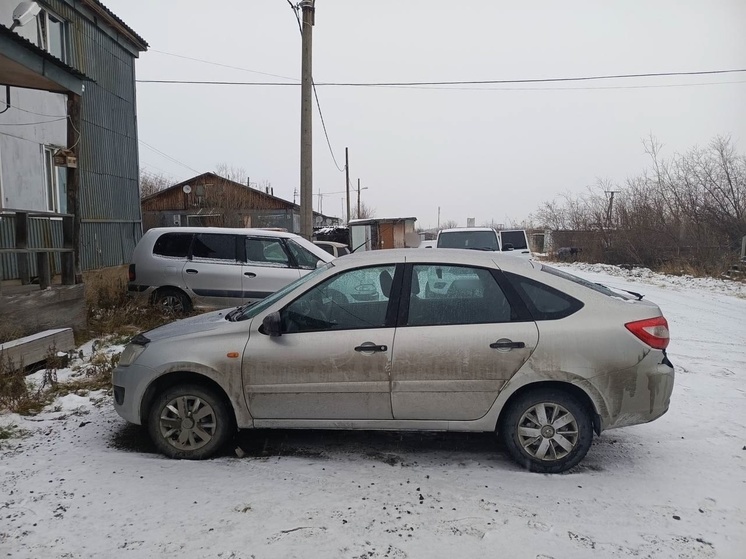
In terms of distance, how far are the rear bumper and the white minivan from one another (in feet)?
20.3

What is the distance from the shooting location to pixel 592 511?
3207 millimetres

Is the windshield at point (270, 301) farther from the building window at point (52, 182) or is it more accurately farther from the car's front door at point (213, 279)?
the building window at point (52, 182)

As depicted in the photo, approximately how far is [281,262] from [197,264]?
4.68 feet

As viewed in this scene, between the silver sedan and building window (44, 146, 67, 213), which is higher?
building window (44, 146, 67, 213)

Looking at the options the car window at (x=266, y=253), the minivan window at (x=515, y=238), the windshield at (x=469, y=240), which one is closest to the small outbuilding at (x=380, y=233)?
the minivan window at (x=515, y=238)

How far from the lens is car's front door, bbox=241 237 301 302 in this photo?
29.5 ft

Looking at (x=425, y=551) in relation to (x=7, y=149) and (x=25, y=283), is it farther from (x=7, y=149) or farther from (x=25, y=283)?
(x=7, y=149)

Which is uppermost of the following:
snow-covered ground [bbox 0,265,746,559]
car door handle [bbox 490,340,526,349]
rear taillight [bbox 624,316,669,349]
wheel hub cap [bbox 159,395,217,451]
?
rear taillight [bbox 624,316,669,349]

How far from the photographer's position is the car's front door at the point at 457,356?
3.67 metres

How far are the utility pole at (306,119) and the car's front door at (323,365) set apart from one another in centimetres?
793

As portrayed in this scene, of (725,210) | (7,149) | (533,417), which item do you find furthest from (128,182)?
(725,210)

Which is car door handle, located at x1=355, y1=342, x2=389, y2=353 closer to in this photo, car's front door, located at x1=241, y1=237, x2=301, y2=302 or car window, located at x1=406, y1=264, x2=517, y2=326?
car window, located at x1=406, y1=264, x2=517, y2=326

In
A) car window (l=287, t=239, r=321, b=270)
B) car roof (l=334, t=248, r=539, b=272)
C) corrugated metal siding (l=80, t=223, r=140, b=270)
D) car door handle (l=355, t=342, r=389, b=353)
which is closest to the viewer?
car door handle (l=355, t=342, r=389, b=353)

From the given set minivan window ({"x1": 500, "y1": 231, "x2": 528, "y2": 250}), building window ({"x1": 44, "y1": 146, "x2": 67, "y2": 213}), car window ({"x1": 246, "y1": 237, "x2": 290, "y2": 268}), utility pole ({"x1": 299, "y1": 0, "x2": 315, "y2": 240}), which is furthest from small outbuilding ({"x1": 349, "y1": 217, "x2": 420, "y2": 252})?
car window ({"x1": 246, "y1": 237, "x2": 290, "y2": 268})
